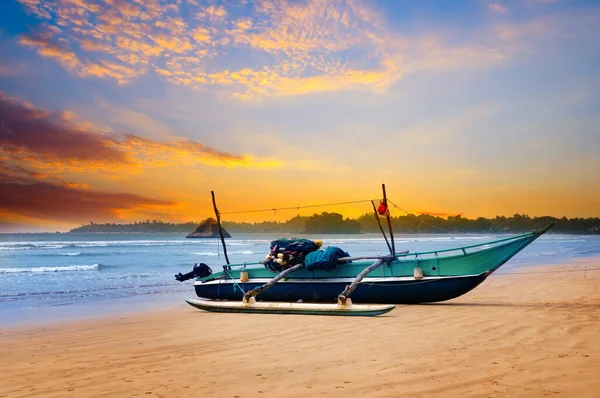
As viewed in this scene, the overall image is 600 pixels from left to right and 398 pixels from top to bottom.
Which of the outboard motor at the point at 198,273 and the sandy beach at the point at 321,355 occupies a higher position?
Result: the outboard motor at the point at 198,273

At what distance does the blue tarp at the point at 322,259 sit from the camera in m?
13.0

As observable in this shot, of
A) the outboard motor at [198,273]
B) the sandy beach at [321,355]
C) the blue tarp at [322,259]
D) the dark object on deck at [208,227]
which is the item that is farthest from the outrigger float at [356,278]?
the dark object on deck at [208,227]

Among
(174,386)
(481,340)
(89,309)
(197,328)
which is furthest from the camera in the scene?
(89,309)

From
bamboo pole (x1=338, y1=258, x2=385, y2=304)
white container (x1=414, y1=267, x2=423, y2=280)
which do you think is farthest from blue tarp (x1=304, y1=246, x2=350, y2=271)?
white container (x1=414, y1=267, x2=423, y2=280)

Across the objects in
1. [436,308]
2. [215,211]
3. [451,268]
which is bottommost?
[436,308]

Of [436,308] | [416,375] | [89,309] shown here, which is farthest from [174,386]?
[89,309]

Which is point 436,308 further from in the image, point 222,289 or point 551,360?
point 222,289

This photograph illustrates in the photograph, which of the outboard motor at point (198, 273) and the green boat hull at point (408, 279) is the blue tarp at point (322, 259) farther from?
the outboard motor at point (198, 273)

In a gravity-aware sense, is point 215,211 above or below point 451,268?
above

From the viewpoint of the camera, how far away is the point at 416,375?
5801 millimetres

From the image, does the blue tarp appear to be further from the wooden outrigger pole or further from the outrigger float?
the wooden outrigger pole

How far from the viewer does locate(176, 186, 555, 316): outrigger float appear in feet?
39.2

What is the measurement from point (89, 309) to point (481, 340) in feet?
36.8

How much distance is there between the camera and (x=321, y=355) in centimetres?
713
